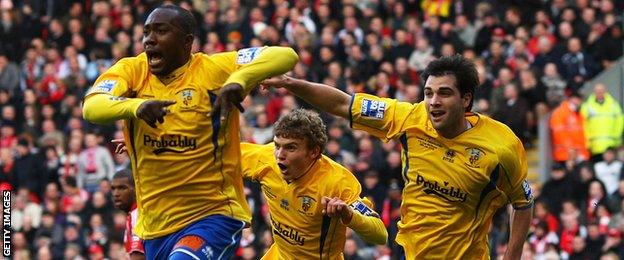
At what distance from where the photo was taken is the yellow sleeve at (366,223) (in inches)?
466

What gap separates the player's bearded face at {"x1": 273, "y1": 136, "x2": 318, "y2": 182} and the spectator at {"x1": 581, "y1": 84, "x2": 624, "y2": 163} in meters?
11.2

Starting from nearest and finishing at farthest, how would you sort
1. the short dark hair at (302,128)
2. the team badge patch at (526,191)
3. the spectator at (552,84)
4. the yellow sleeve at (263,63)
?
the yellow sleeve at (263,63)
the team badge patch at (526,191)
the short dark hair at (302,128)
the spectator at (552,84)

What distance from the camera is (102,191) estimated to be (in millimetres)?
23469

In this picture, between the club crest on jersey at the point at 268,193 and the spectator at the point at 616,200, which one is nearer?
the club crest on jersey at the point at 268,193

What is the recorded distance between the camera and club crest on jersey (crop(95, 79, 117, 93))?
10852 mm

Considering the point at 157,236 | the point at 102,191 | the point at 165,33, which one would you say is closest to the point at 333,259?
the point at 157,236

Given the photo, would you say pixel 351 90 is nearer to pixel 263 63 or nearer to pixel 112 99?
pixel 263 63

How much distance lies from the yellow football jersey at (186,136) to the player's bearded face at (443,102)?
4.02ft

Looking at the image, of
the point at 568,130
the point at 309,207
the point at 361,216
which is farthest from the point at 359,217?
the point at 568,130

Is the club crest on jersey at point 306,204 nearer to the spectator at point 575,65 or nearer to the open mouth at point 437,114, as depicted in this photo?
the open mouth at point 437,114

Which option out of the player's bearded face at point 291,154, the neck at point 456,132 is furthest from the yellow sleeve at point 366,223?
the neck at point 456,132

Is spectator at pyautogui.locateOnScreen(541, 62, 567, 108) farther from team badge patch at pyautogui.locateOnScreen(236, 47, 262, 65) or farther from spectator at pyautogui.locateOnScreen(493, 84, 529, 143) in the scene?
team badge patch at pyautogui.locateOnScreen(236, 47, 262, 65)

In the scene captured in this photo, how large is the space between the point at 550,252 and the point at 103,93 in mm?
9793

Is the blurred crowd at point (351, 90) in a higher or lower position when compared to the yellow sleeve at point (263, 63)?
lower
